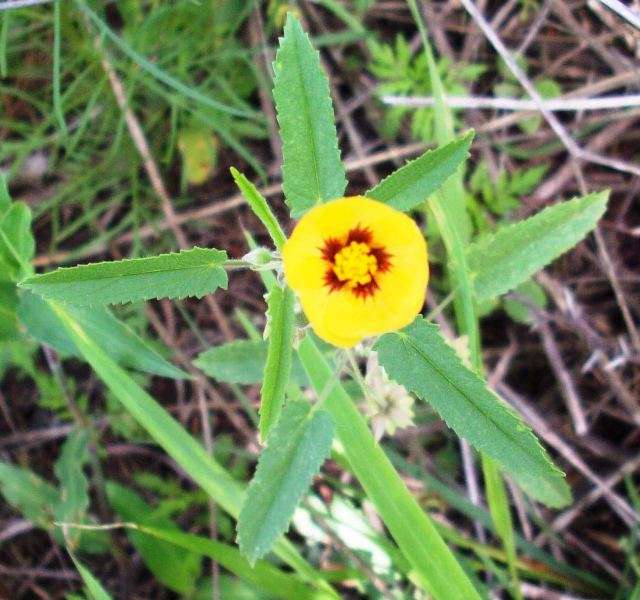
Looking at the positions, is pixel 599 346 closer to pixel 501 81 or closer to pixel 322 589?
pixel 501 81

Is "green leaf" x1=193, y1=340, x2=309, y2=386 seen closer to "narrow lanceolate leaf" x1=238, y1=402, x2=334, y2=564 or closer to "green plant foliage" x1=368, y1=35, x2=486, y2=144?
"narrow lanceolate leaf" x1=238, y1=402, x2=334, y2=564

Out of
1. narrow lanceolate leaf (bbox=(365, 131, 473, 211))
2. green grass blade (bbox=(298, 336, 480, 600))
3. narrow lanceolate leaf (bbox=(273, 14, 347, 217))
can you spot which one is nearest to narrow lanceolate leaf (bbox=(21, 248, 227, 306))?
narrow lanceolate leaf (bbox=(273, 14, 347, 217))

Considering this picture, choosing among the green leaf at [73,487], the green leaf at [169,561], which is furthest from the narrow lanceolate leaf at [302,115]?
the green leaf at [169,561]

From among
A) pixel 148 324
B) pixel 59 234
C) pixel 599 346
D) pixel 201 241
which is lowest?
pixel 599 346

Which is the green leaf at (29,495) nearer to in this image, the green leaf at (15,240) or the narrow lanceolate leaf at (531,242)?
the green leaf at (15,240)

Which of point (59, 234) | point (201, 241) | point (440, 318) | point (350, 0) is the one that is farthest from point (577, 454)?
point (59, 234)

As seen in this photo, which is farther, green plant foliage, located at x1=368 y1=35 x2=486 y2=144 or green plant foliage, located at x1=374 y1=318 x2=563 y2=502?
green plant foliage, located at x1=368 y1=35 x2=486 y2=144

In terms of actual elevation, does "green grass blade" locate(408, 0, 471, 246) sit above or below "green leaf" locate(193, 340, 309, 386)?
above
